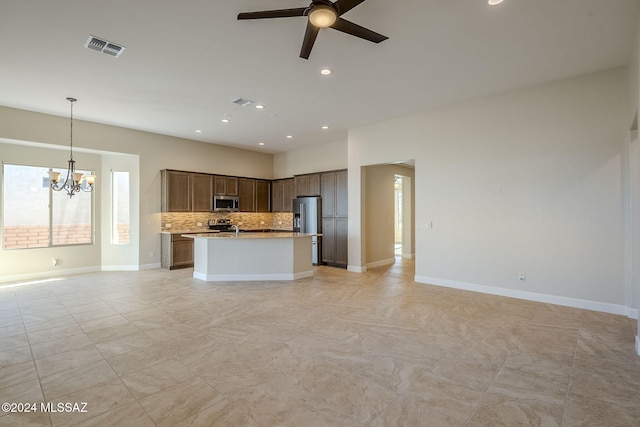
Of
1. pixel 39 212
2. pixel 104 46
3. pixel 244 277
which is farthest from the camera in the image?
pixel 39 212

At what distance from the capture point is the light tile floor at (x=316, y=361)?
2.18m

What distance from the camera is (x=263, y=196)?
32.3ft

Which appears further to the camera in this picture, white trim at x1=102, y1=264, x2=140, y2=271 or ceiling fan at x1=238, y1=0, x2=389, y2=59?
white trim at x1=102, y1=264, x2=140, y2=271

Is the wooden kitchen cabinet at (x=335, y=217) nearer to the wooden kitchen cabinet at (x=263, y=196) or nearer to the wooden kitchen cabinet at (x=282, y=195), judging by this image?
the wooden kitchen cabinet at (x=282, y=195)

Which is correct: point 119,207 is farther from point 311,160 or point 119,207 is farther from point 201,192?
point 311,160

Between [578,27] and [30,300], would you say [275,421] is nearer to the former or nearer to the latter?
[578,27]

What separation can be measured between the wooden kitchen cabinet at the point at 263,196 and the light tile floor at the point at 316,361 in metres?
4.91

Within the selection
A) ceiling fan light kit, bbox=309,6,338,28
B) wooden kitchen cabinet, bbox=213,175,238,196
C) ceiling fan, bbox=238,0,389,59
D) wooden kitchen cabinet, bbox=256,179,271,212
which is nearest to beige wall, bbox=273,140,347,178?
wooden kitchen cabinet, bbox=256,179,271,212

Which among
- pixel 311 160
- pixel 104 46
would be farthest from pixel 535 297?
pixel 104 46

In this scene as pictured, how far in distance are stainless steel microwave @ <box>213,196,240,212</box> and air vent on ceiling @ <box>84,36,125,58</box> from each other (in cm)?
499

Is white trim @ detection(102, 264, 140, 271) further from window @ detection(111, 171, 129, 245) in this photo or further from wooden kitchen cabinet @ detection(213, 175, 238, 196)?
wooden kitchen cabinet @ detection(213, 175, 238, 196)

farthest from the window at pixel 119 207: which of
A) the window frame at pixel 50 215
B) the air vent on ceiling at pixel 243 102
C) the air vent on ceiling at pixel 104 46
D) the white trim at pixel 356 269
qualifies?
the white trim at pixel 356 269

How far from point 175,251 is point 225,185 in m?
2.24

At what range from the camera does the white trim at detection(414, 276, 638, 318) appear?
4.27 meters
